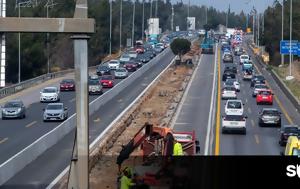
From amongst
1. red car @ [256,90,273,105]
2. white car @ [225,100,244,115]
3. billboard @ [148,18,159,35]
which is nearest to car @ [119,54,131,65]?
red car @ [256,90,273,105]

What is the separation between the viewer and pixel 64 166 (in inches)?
1371

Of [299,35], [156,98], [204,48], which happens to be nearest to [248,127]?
[156,98]

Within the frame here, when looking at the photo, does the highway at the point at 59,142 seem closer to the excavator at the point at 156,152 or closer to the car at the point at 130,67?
the excavator at the point at 156,152

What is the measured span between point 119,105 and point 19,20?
150 ft

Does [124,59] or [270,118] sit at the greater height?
[124,59]

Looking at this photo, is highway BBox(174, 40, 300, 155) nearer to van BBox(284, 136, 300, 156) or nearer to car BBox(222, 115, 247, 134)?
car BBox(222, 115, 247, 134)

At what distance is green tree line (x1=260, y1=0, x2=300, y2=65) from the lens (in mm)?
113375

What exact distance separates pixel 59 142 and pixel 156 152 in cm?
1682

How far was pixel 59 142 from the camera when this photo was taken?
42.6m

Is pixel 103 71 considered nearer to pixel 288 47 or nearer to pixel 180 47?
pixel 288 47

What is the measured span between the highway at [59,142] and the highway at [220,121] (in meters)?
4.65

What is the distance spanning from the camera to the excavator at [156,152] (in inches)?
779

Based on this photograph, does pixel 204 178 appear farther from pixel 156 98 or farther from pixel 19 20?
pixel 156 98

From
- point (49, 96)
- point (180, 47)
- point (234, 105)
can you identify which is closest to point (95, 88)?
point (49, 96)
